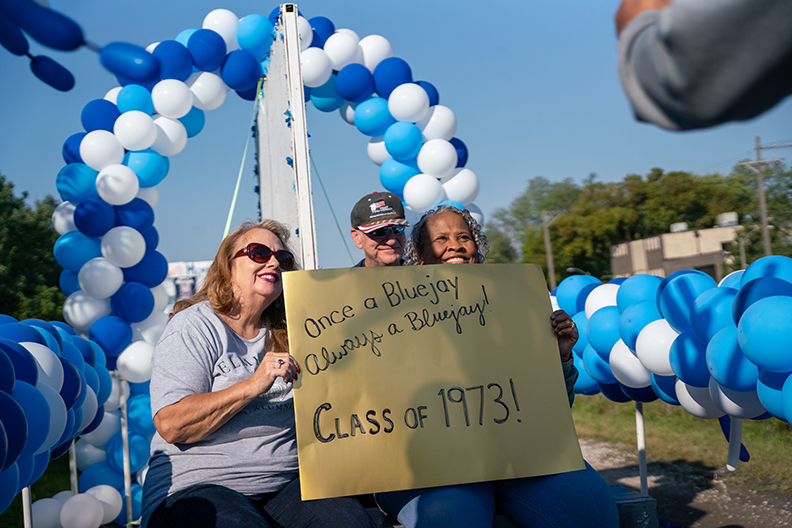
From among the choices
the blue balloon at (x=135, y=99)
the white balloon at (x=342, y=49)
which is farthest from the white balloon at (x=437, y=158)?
the blue balloon at (x=135, y=99)

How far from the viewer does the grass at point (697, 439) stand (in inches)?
192

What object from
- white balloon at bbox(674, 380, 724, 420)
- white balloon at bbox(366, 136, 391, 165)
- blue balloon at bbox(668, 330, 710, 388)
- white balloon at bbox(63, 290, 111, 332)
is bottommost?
white balloon at bbox(674, 380, 724, 420)

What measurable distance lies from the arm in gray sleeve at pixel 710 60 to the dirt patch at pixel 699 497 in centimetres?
435

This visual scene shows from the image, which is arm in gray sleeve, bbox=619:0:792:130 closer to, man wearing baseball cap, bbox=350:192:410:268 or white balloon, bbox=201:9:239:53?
man wearing baseball cap, bbox=350:192:410:268

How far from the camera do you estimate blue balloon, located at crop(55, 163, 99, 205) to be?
5.18 meters

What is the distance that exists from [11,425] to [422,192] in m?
3.80

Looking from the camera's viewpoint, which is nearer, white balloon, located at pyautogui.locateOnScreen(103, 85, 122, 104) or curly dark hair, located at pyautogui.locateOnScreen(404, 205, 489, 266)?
curly dark hair, located at pyautogui.locateOnScreen(404, 205, 489, 266)

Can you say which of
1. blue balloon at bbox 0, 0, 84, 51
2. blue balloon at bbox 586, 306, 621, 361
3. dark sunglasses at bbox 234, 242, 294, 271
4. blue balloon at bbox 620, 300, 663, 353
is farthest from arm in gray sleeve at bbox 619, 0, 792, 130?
blue balloon at bbox 586, 306, 621, 361

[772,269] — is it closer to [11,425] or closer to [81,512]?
[11,425]

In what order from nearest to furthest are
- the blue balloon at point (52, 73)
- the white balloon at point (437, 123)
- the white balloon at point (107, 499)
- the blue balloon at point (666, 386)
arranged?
the blue balloon at point (52, 73), the blue balloon at point (666, 386), the white balloon at point (107, 499), the white balloon at point (437, 123)

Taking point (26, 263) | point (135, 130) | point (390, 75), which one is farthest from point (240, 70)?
point (26, 263)

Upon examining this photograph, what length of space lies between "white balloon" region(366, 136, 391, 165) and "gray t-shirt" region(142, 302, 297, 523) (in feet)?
12.4

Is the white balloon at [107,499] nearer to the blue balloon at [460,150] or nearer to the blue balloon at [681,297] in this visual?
the blue balloon at [460,150]

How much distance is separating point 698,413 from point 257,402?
238cm
